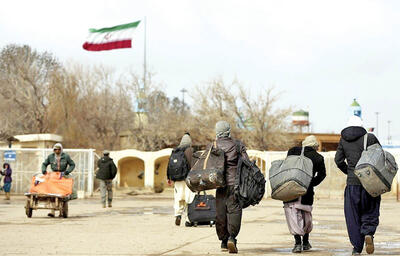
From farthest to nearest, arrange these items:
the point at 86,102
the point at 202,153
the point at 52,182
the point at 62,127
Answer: the point at 86,102, the point at 62,127, the point at 52,182, the point at 202,153

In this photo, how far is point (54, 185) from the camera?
19422 millimetres

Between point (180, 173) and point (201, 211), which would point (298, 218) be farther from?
point (180, 173)

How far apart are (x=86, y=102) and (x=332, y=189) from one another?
3013 cm

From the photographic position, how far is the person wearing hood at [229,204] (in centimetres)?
1119

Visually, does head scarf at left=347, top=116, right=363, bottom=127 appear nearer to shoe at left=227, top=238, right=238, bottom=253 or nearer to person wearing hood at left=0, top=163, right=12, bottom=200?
shoe at left=227, top=238, right=238, bottom=253

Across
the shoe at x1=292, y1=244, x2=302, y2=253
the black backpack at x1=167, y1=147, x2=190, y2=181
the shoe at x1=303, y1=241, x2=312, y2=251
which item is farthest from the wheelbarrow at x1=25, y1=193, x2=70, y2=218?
the shoe at x1=292, y1=244, x2=302, y2=253

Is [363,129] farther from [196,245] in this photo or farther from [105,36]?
[105,36]

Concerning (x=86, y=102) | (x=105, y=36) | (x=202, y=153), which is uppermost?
(x=105, y=36)

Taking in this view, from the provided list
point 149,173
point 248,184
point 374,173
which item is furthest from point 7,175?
point 374,173

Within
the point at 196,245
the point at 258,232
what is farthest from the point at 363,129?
the point at 258,232

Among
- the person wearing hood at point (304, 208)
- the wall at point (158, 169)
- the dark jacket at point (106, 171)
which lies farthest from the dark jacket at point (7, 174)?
the person wearing hood at point (304, 208)

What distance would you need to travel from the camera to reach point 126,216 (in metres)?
20.7

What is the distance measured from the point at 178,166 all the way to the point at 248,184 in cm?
585

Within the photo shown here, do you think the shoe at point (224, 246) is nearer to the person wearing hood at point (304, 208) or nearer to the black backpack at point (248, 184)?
the black backpack at point (248, 184)
